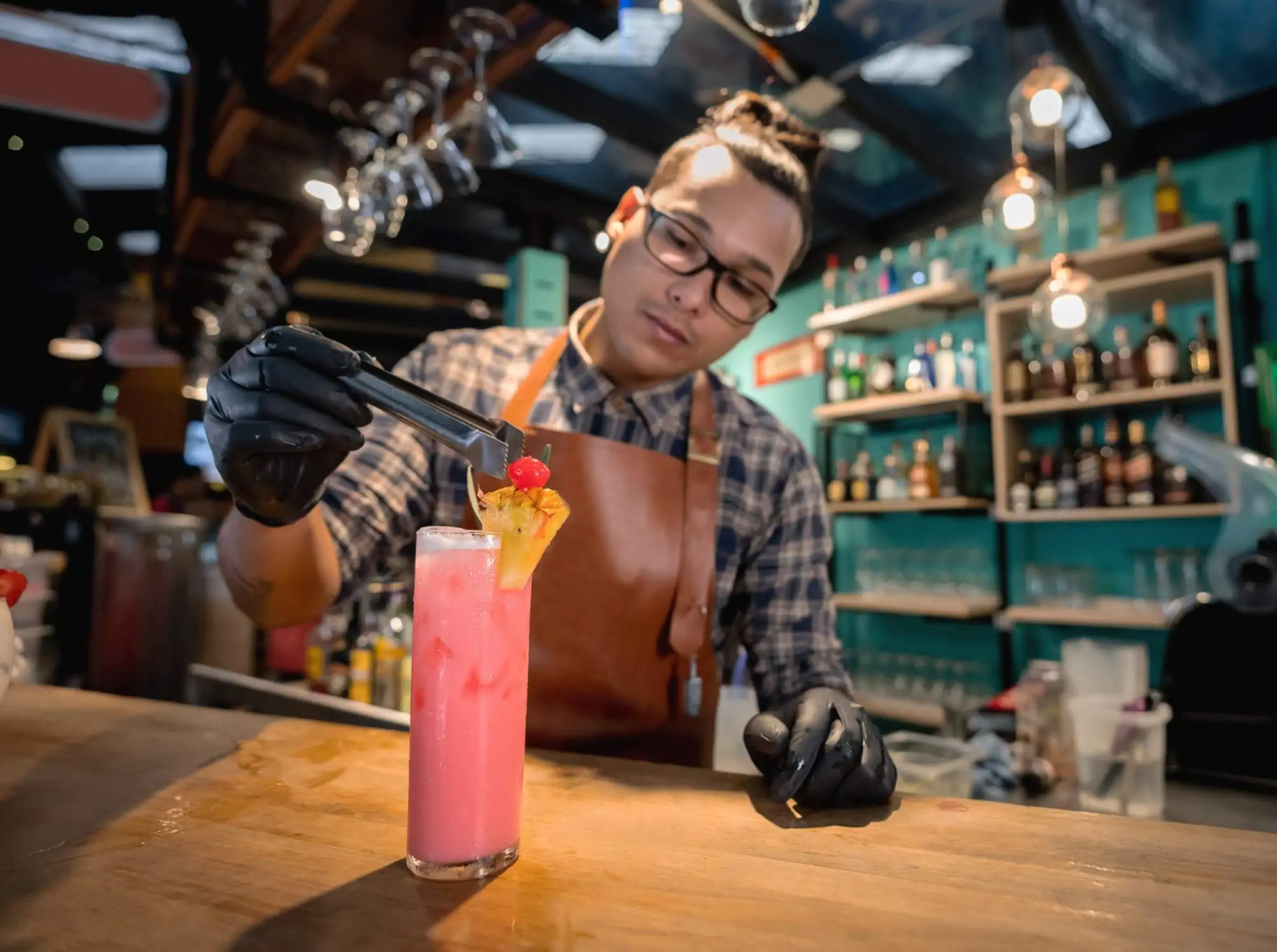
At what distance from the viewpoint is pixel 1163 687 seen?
199 centimetres

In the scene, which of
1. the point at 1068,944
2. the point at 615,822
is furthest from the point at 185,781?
the point at 1068,944

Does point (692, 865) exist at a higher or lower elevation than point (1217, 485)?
lower

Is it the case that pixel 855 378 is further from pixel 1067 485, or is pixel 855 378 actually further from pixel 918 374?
pixel 1067 485

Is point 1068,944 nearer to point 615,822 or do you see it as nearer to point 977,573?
point 615,822

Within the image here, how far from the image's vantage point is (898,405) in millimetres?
3928

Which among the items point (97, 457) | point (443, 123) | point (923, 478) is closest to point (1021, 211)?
point (923, 478)

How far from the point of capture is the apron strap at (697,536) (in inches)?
52.3

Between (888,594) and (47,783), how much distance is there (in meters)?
3.80

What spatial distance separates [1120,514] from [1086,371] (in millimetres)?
696

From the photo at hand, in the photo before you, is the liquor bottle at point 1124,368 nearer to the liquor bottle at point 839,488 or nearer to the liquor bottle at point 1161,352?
the liquor bottle at point 1161,352

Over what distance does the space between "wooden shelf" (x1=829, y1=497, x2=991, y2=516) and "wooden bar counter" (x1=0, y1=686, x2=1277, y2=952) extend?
3140 mm

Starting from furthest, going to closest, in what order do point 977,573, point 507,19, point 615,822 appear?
point 977,573 < point 507,19 < point 615,822

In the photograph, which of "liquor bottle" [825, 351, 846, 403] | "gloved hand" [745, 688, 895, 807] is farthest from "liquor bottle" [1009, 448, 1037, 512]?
"gloved hand" [745, 688, 895, 807]

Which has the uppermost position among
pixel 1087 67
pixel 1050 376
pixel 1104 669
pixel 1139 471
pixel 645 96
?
pixel 645 96
